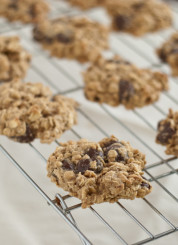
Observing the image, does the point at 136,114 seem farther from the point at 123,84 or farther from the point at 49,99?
the point at 49,99

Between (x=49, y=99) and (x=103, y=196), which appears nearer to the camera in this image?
(x=103, y=196)

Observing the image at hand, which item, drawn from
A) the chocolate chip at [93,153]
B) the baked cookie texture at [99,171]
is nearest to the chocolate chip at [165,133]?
the baked cookie texture at [99,171]

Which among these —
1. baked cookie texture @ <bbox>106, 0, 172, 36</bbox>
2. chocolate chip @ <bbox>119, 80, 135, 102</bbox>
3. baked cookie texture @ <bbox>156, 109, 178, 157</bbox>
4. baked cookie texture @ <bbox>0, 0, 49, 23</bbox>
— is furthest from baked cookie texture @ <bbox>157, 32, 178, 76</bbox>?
baked cookie texture @ <bbox>0, 0, 49, 23</bbox>

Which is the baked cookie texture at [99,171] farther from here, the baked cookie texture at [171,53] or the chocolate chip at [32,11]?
the chocolate chip at [32,11]

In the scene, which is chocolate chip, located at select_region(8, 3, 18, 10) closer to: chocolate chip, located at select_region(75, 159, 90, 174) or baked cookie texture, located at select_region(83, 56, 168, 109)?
baked cookie texture, located at select_region(83, 56, 168, 109)

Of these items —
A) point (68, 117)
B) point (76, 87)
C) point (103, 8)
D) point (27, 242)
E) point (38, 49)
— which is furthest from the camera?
point (103, 8)

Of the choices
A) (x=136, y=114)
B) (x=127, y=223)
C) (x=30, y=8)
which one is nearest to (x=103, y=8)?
(x=30, y=8)

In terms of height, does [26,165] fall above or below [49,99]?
below

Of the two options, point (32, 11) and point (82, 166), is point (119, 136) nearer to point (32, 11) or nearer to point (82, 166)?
point (82, 166)
